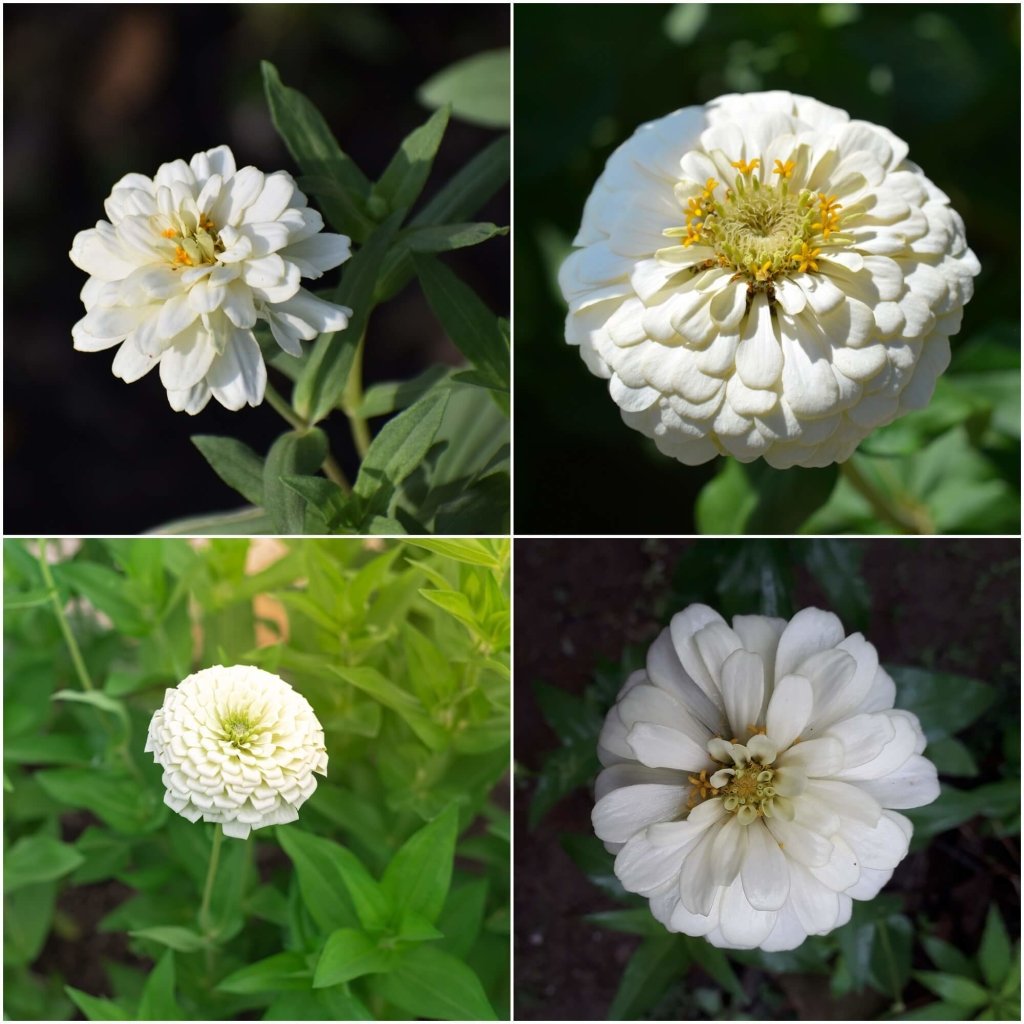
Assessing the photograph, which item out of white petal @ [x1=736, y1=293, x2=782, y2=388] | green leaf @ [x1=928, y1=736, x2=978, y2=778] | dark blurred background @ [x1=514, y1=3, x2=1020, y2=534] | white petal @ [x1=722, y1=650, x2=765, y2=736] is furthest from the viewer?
dark blurred background @ [x1=514, y1=3, x2=1020, y2=534]

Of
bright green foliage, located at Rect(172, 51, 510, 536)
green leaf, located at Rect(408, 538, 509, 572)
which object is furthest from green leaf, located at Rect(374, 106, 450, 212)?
green leaf, located at Rect(408, 538, 509, 572)

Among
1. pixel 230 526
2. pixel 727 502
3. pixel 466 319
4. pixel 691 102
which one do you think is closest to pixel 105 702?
pixel 230 526

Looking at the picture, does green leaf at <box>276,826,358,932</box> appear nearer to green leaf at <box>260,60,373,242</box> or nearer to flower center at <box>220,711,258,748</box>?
flower center at <box>220,711,258,748</box>

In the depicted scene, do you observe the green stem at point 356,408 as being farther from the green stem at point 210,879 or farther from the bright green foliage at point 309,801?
the green stem at point 210,879

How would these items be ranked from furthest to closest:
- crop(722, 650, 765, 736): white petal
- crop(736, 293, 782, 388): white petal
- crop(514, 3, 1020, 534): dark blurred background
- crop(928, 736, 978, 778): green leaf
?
crop(514, 3, 1020, 534): dark blurred background → crop(928, 736, 978, 778): green leaf → crop(722, 650, 765, 736): white petal → crop(736, 293, 782, 388): white petal

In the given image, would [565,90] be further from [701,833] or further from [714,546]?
[701,833]

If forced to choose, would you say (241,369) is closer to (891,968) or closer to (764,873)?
(764,873)
